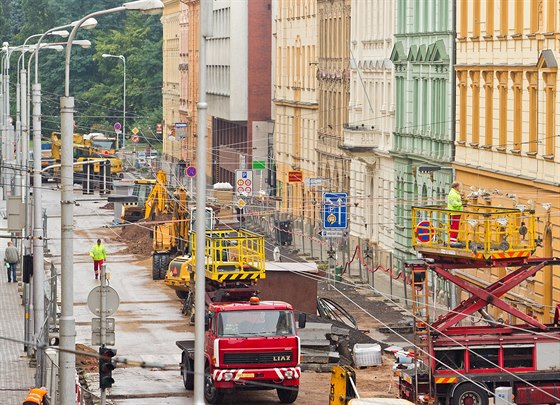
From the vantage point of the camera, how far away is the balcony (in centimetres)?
6844

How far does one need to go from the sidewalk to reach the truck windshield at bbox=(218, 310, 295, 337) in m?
4.53

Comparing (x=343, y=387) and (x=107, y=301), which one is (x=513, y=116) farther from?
(x=107, y=301)

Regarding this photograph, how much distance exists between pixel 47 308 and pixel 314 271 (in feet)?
35.5

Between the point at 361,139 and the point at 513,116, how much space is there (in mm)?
20003

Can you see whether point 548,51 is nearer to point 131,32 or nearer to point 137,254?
point 137,254

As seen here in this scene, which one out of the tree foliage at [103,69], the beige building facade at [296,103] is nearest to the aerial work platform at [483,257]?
the beige building facade at [296,103]

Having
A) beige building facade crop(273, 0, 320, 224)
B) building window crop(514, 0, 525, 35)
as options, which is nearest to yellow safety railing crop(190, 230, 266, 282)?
building window crop(514, 0, 525, 35)

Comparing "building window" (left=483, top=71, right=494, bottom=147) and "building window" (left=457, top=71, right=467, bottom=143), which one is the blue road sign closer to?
"building window" (left=457, top=71, right=467, bottom=143)

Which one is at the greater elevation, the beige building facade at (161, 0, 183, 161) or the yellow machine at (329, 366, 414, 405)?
the beige building facade at (161, 0, 183, 161)

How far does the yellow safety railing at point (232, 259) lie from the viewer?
4125 cm

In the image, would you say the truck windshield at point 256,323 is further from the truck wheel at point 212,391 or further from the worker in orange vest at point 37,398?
the worker in orange vest at point 37,398

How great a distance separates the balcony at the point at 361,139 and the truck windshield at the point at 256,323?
112 ft

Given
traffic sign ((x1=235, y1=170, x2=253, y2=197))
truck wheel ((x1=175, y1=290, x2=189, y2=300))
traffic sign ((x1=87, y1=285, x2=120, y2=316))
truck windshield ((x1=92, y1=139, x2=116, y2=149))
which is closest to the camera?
Result: traffic sign ((x1=87, y1=285, x2=120, y2=316))

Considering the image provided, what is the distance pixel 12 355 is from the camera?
44219mm
